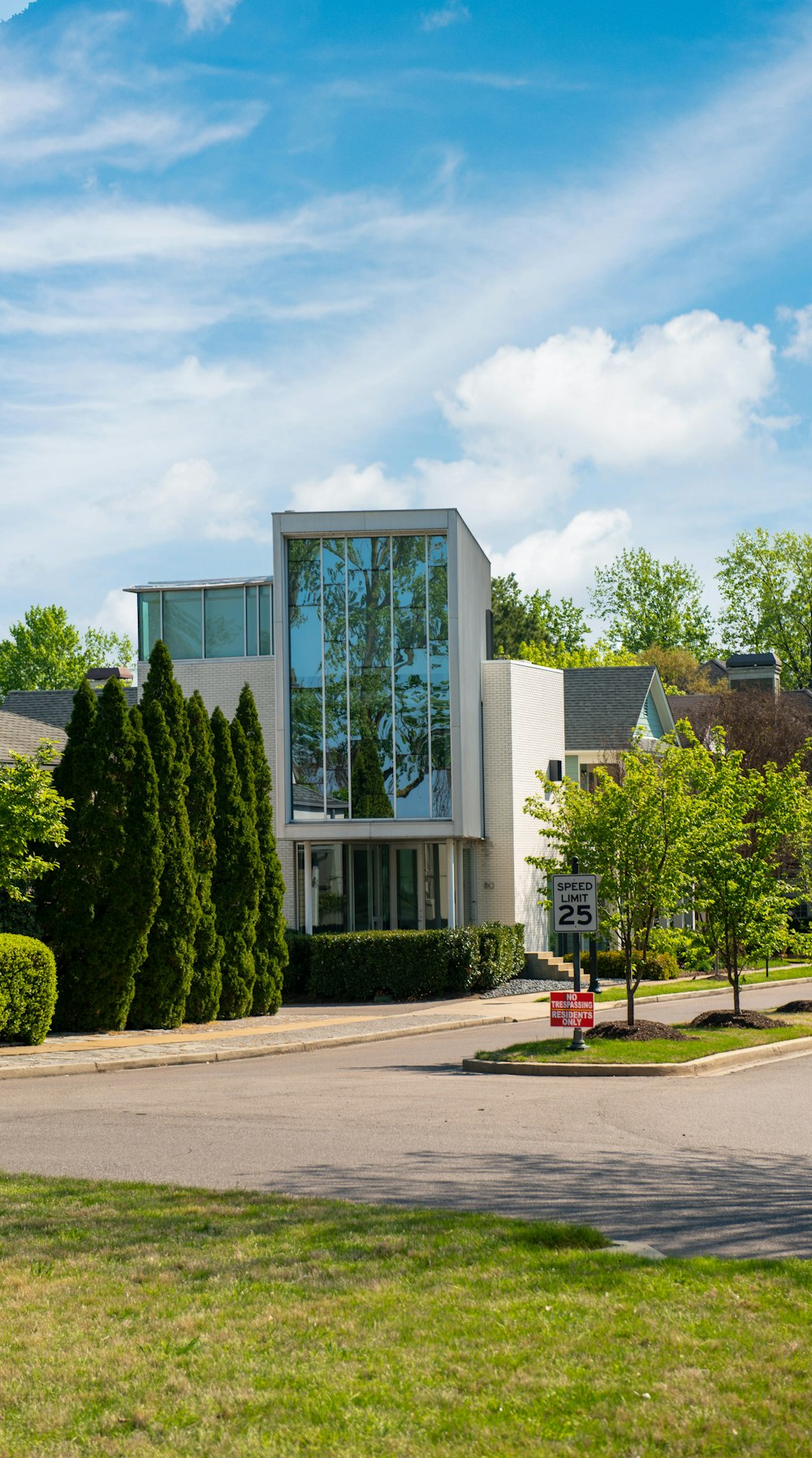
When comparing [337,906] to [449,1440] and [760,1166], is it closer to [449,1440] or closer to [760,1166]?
[760,1166]

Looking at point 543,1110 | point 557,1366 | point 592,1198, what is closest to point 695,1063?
point 543,1110

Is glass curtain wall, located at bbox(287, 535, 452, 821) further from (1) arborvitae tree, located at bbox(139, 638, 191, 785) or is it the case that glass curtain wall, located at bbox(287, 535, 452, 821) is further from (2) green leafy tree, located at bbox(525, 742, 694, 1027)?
(2) green leafy tree, located at bbox(525, 742, 694, 1027)

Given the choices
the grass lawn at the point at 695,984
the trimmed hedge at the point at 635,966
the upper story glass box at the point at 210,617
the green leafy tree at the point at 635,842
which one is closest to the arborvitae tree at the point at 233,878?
the grass lawn at the point at 695,984

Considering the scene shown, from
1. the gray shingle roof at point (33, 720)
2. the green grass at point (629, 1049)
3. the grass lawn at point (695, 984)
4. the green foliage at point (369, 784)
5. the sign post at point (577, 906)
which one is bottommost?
the grass lawn at point (695, 984)

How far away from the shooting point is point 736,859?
2311 centimetres

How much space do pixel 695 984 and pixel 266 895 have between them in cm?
1297

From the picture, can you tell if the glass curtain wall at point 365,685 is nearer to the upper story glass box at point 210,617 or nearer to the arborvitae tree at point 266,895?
the upper story glass box at point 210,617

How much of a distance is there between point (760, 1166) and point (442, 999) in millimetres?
22099

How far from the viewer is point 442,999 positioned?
32.0m

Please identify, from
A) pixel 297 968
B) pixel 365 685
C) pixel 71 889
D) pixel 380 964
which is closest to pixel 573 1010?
pixel 71 889

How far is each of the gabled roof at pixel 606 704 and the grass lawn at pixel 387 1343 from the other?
120 ft

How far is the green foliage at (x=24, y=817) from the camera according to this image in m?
20.7

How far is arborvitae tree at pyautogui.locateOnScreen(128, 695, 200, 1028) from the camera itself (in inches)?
958

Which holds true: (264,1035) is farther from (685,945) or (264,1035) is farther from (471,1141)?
(471,1141)
